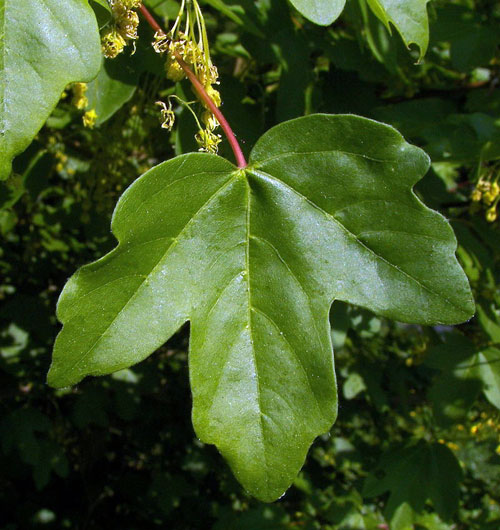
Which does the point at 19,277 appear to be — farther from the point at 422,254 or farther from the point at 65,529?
the point at 422,254

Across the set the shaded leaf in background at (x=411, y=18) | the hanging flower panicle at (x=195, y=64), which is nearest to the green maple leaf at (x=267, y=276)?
the hanging flower panicle at (x=195, y=64)

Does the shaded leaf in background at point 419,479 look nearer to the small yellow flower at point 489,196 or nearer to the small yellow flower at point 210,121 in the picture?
the small yellow flower at point 489,196

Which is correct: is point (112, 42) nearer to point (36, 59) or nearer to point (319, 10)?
point (36, 59)

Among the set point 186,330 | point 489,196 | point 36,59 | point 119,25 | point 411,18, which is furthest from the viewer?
point 186,330

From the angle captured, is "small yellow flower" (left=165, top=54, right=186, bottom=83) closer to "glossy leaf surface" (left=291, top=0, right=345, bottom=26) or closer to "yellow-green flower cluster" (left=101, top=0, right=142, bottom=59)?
"yellow-green flower cluster" (left=101, top=0, right=142, bottom=59)

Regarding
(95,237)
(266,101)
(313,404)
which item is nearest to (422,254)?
(313,404)

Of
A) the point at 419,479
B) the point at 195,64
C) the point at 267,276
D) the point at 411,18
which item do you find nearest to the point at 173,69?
the point at 195,64
